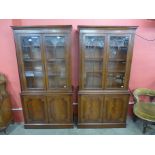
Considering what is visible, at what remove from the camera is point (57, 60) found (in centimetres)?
287

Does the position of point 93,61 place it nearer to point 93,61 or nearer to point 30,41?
point 93,61

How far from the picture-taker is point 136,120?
3.47m

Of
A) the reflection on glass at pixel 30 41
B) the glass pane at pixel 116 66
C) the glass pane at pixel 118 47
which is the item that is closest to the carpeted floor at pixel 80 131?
the glass pane at pixel 116 66

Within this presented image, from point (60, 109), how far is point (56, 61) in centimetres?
94

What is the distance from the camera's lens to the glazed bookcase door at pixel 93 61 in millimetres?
2756

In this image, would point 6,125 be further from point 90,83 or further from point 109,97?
point 109,97

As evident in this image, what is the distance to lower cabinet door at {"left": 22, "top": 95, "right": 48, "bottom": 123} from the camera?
304cm

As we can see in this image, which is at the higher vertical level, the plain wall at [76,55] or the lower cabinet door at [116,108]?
the plain wall at [76,55]

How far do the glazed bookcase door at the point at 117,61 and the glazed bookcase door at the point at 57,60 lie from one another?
29.4 inches

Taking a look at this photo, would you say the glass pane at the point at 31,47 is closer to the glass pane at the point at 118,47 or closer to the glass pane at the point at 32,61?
the glass pane at the point at 32,61

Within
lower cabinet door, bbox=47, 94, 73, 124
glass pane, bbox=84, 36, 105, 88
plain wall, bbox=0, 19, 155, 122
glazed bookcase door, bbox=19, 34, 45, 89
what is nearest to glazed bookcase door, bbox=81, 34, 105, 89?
glass pane, bbox=84, 36, 105, 88

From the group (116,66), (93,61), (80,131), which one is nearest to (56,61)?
(93,61)

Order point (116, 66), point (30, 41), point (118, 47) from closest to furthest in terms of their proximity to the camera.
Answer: point (30, 41), point (118, 47), point (116, 66)
